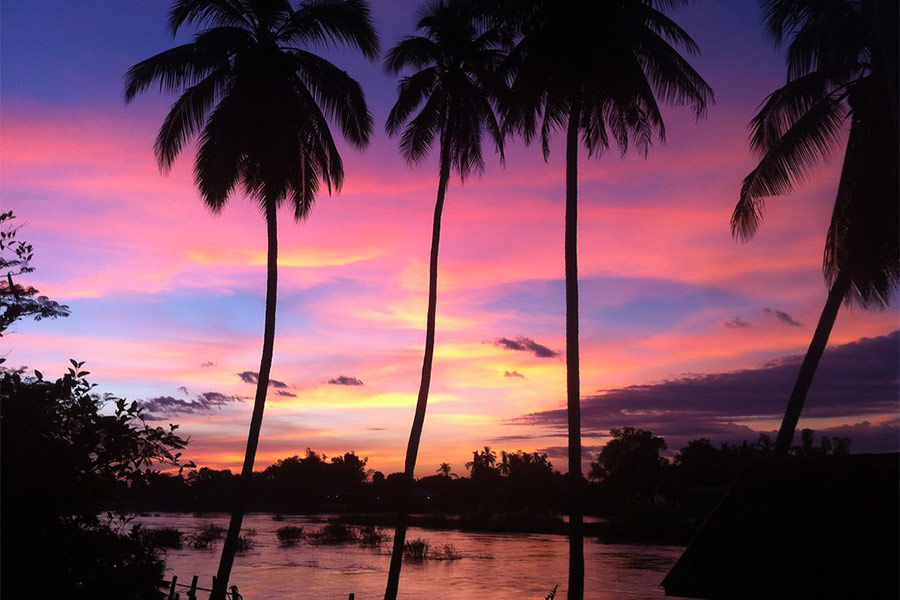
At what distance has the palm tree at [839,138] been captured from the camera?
66.0 ft

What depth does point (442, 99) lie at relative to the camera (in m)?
25.5

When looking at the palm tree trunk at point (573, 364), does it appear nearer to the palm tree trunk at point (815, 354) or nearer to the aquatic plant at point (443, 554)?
the palm tree trunk at point (815, 354)

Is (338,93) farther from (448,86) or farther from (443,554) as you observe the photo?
(443,554)

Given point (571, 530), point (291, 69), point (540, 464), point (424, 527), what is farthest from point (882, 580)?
point (540, 464)

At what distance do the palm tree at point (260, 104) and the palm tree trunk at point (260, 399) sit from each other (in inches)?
1.2

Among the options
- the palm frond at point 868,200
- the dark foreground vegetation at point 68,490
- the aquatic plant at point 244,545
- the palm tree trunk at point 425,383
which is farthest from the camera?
the aquatic plant at point 244,545

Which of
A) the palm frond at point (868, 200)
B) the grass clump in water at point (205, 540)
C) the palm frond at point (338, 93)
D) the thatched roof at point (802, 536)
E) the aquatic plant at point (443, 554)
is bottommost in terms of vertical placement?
the grass clump in water at point (205, 540)

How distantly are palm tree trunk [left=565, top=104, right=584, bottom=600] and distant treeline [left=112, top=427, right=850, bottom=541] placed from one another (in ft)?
19.0

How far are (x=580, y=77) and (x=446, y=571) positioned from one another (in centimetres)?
4163

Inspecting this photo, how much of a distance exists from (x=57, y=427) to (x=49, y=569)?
69.6 inches

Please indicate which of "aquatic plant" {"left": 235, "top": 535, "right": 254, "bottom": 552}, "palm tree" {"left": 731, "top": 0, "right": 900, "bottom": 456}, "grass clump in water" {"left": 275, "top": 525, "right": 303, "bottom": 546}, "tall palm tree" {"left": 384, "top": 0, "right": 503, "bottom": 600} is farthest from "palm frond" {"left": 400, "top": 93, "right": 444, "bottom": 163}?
"grass clump in water" {"left": 275, "top": 525, "right": 303, "bottom": 546}

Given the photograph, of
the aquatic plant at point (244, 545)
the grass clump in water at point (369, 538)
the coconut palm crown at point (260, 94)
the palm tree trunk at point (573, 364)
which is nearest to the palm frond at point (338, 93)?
the coconut palm crown at point (260, 94)

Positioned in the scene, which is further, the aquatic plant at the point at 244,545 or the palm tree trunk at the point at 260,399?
the aquatic plant at the point at 244,545

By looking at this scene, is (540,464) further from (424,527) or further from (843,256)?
(843,256)
